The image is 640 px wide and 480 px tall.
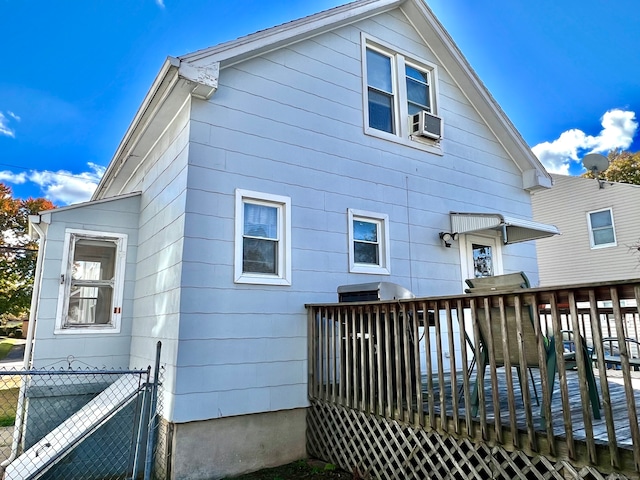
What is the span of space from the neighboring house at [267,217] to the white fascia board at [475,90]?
37 millimetres

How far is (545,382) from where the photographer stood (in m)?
2.72

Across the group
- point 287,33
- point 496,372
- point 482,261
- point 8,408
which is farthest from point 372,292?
point 8,408

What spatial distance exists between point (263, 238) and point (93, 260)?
2.87 metres

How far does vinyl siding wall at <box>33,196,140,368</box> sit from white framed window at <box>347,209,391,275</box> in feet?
10.8

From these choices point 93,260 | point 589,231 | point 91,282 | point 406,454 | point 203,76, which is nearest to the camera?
point 406,454

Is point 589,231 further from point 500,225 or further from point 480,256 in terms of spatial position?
point 500,225

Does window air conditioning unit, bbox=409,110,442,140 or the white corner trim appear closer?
the white corner trim

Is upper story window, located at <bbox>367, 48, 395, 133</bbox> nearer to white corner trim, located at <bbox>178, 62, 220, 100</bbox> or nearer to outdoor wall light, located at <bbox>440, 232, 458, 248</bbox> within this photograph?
outdoor wall light, located at <bbox>440, 232, 458, 248</bbox>

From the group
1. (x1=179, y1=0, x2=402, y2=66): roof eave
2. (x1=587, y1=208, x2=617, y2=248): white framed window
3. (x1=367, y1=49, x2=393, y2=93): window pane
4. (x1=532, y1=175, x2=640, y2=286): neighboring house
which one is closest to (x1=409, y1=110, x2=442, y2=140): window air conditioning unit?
(x1=367, y1=49, x2=393, y2=93): window pane

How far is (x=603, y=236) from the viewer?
13.4 metres

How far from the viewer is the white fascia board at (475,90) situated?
285 inches

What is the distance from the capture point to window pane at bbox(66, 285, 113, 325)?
5.86 m

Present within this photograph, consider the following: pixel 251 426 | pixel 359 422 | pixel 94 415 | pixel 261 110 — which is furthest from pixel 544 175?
pixel 94 415

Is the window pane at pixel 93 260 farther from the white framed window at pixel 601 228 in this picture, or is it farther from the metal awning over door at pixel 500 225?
the white framed window at pixel 601 228
